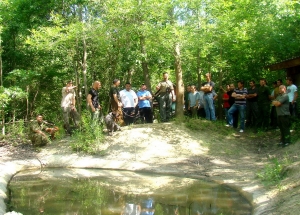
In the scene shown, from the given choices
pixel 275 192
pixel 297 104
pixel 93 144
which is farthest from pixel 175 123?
pixel 275 192

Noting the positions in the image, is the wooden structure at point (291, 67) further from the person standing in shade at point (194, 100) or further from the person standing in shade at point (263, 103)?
the person standing in shade at point (194, 100)

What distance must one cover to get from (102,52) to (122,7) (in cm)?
319

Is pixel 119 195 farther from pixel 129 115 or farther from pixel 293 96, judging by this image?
pixel 293 96

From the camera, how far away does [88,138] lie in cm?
992

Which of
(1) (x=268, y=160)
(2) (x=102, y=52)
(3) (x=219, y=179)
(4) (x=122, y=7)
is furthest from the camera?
(2) (x=102, y=52)

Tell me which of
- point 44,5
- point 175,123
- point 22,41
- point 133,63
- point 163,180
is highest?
point 44,5

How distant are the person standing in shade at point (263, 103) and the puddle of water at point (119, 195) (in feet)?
16.5

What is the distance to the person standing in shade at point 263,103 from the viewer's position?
37.9 feet

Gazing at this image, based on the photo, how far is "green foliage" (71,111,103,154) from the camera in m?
9.80

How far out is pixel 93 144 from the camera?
9875 millimetres

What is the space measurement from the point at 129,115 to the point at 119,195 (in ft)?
16.4

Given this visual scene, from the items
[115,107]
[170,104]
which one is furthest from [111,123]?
[170,104]

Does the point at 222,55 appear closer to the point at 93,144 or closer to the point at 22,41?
the point at 93,144

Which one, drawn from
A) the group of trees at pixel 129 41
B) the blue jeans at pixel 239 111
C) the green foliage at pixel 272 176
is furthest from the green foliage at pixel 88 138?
the green foliage at pixel 272 176
